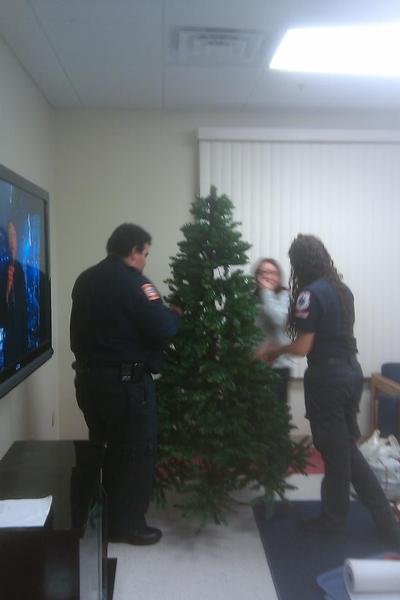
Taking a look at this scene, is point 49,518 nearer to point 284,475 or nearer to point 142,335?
point 142,335

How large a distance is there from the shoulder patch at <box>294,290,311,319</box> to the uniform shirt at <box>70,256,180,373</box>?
596mm

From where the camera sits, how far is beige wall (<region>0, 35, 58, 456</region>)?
2.62m

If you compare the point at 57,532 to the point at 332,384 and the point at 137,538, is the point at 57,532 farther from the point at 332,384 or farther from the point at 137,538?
the point at 332,384

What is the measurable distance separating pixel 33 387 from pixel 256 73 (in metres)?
2.31

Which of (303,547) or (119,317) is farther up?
(119,317)

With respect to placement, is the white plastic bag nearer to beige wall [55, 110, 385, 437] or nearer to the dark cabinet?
the dark cabinet

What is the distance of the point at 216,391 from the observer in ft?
8.34

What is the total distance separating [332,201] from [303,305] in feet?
5.25

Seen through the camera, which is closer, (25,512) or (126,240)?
(25,512)


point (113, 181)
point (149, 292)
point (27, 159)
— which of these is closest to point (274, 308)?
point (149, 292)

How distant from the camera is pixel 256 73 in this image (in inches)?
120

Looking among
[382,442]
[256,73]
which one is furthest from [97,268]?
[382,442]

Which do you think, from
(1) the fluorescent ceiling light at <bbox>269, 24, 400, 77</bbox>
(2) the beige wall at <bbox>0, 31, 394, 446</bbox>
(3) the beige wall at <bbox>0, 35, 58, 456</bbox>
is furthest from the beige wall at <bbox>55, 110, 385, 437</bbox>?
(1) the fluorescent ceiling light at <bbox>269, 24, 400, 77</bbox>

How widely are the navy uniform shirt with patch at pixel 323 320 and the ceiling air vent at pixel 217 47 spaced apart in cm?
127
